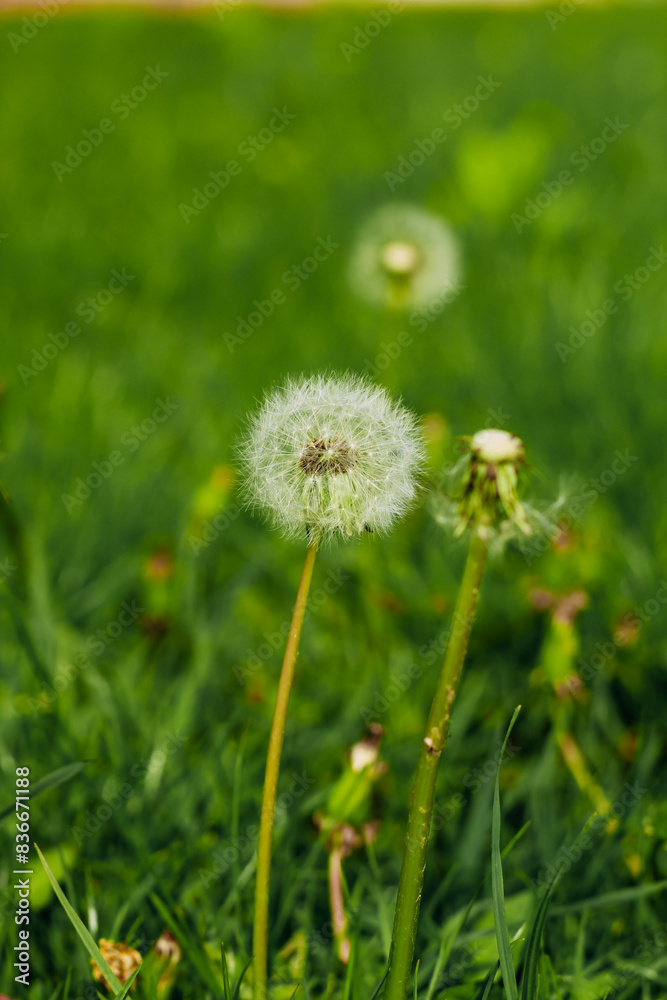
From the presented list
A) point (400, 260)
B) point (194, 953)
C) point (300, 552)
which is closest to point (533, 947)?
point (194, 953)

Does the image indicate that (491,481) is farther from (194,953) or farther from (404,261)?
(404,261)

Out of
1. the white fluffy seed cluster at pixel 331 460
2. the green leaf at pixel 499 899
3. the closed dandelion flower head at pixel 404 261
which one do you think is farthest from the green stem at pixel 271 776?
the closed dandelion flower head at pixel 404 261

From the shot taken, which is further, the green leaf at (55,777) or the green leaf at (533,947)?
the green leaf at (55,777)

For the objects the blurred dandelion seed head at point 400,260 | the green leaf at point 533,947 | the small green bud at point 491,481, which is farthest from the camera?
the blurred dandelion seed head at point 400,260

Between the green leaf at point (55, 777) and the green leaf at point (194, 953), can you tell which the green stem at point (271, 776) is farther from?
the green leaf at point (55, 777)

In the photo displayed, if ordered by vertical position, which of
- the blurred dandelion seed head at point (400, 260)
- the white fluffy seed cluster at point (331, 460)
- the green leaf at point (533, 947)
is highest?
the blurred dandelion seed head at point (400, 260)

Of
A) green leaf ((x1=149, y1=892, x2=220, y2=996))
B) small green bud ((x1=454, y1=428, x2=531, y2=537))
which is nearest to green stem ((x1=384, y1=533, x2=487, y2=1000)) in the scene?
small green bud ((x1=454, y1=428, x2=531, y2=537))
